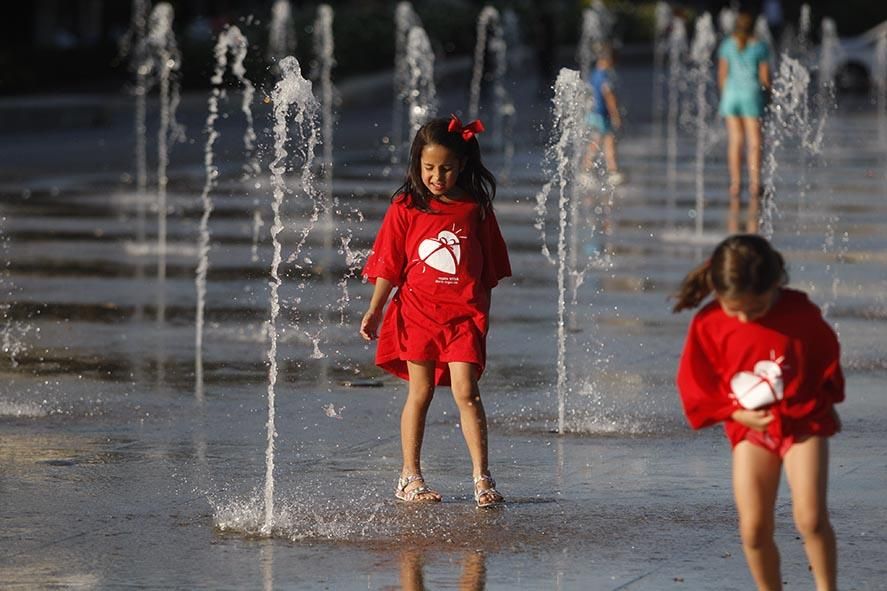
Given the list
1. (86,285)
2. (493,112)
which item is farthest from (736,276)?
(493,112)

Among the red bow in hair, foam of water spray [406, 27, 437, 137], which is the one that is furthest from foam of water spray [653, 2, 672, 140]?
the red bow in hair

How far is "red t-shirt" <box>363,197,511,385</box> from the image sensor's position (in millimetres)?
6996

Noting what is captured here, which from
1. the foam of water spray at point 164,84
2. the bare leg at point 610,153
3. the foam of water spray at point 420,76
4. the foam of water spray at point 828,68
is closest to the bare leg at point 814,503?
the foam of water spray at point 164,84

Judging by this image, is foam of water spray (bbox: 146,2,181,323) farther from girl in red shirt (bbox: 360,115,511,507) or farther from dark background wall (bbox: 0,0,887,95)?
girl in red shirt (bbox: 360,115,511,507)

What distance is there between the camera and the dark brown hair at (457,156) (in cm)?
691

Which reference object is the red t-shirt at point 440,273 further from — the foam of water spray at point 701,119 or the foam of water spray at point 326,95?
the foam of water spray at point 701,119

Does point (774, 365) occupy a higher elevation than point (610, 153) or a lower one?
lower

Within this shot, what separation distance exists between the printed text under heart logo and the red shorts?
186 cm

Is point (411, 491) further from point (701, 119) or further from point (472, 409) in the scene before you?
point (701, 119)

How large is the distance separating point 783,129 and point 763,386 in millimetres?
21407

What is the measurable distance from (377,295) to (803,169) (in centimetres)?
1615

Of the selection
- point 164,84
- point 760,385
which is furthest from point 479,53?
point 760,385

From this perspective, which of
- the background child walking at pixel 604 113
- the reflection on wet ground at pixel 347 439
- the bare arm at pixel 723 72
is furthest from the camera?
the background child walking at pixel 604 113

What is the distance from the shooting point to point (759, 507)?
5285 mm
